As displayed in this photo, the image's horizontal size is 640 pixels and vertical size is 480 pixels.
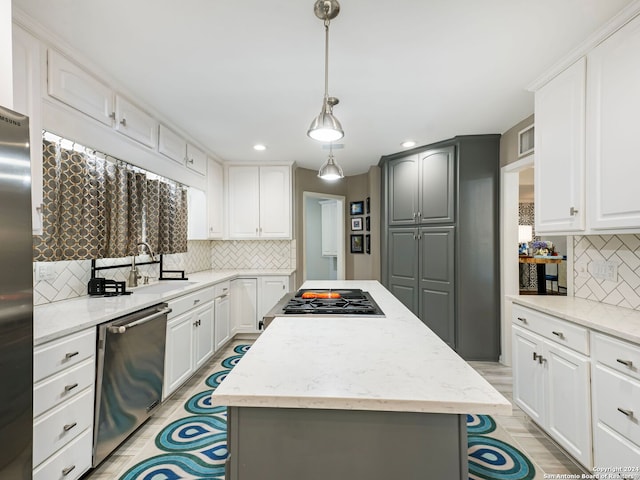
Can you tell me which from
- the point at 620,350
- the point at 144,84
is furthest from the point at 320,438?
the point at 144,84

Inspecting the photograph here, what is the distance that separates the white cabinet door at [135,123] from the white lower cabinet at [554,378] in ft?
10.4

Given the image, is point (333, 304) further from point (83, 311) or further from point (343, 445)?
point (83, 311)

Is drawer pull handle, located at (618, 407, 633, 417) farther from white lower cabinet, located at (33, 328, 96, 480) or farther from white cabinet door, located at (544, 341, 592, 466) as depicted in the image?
white lower cabinet, located at (33, 328, 96, 480)

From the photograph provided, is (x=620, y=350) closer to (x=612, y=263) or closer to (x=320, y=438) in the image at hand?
(x=612, y=263)

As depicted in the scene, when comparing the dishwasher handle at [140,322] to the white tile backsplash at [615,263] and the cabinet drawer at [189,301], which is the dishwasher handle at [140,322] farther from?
the white tile backsplash at [615,263]

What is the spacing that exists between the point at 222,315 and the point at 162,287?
980 millimetres

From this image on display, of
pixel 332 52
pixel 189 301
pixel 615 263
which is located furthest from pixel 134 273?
pixel 615 263

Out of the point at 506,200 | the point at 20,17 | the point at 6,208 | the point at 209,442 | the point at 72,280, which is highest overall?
the point at 20,17

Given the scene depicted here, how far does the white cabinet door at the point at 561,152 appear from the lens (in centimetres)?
188

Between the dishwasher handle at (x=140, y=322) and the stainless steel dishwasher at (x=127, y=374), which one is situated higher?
the dishwasher handle at (x=140, y=322)

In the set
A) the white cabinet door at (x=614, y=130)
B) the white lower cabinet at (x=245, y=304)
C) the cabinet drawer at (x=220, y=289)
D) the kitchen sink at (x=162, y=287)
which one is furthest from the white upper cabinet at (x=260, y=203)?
the white cabinet door at (x=614, y=130)

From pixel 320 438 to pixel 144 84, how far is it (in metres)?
2.50

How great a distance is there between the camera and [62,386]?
149 cm

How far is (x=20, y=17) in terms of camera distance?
4.98 feet
